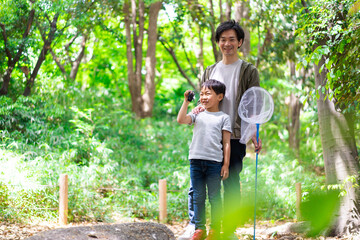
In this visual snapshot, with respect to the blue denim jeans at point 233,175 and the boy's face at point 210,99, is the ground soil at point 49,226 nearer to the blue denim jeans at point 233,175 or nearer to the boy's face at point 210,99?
the blue denim jeans at point 233,175

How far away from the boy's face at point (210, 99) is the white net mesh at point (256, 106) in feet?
0.59

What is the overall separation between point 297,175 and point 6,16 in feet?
20.0

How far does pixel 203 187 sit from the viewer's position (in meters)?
2.97

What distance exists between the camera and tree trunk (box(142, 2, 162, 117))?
36.4ft

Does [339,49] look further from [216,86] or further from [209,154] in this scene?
[209,154]

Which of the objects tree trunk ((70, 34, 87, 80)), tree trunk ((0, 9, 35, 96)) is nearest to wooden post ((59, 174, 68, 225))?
tree trunk ((0, 9, 35, 96))

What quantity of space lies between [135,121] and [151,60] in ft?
6.76

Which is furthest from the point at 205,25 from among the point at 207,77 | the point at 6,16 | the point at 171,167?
the point at 207,77

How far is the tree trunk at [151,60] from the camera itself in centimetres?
1109

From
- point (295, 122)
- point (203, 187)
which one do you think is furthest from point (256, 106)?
point (295, 122)

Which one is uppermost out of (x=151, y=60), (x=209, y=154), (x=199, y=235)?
(x=151, y=60)

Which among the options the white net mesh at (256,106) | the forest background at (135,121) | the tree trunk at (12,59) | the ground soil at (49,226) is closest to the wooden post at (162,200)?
the ground soil at (49,226)

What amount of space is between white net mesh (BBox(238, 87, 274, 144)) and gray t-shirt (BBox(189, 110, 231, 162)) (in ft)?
0.45

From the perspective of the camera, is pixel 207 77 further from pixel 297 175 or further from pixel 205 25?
pixel 205 25
